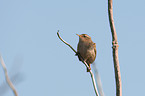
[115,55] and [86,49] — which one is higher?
[115,55]

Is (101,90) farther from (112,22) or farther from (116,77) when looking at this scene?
(112,22)

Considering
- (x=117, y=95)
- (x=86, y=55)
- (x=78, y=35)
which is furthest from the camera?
(x=78, y=35)

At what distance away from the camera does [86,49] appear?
856 cm

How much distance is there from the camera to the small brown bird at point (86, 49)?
850 cm

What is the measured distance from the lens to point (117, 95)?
8.75 ft

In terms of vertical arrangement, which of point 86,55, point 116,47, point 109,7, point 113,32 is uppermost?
point 109,7

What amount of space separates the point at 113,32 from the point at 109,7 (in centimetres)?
44

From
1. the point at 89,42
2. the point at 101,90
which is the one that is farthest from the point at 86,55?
the point at 101,90

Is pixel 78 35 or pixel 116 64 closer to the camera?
pixel 116 64

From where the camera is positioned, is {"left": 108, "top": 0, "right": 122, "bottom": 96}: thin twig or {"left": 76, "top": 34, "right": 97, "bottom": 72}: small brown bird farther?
{"left": 76, "top": 34, "right": 97, "bottom": 72}: small brown bird

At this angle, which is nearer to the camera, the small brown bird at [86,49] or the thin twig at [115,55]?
the thin twig at [115,55]

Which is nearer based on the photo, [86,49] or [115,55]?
[115,55]

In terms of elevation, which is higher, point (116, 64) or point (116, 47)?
point (116, 47)

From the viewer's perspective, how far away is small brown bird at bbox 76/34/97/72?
8500 mm
